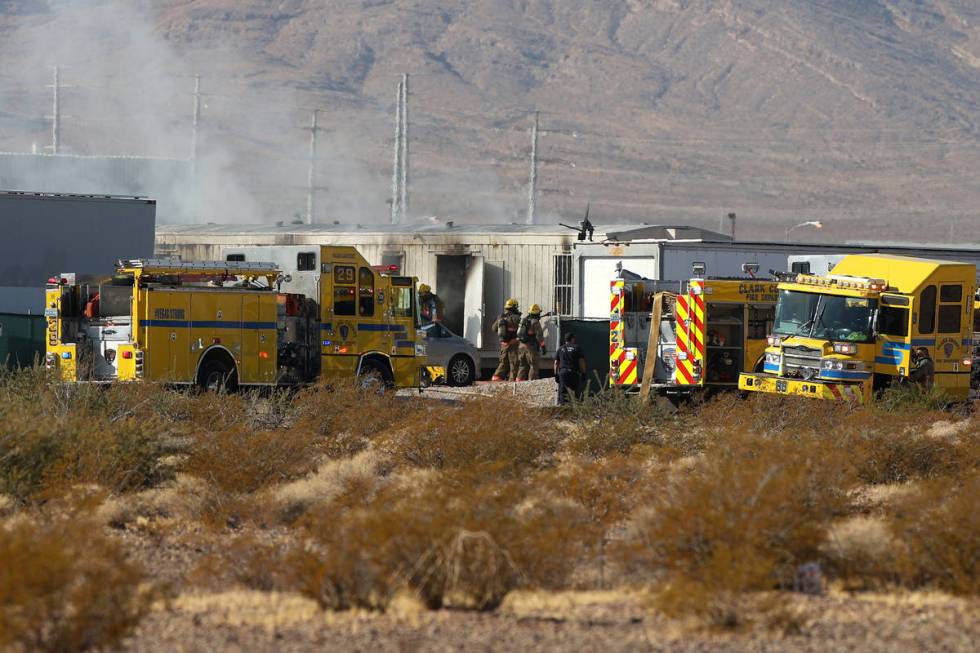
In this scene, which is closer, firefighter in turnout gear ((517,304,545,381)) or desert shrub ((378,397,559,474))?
desert shrub ((378,397,559,474))

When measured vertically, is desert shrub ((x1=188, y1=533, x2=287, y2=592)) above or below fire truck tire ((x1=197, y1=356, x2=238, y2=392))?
below

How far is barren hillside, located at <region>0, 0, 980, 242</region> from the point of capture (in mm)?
124938

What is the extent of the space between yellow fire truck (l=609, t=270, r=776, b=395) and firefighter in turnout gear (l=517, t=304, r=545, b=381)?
17.4 ft

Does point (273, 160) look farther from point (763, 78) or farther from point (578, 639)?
point (578, 639)

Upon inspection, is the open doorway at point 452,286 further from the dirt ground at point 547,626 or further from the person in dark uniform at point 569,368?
the dirt ground at point 547,626

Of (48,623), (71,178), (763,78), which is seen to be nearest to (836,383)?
(48,623)

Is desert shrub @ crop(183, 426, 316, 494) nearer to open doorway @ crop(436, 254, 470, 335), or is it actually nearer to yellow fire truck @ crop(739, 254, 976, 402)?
yellow fire truck @ crop(739, 254, 976, 402)

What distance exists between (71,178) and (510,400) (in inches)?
2744

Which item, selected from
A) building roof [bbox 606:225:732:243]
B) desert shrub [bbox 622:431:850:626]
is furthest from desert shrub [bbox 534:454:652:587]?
building roof [bbox 606:225:732:243]

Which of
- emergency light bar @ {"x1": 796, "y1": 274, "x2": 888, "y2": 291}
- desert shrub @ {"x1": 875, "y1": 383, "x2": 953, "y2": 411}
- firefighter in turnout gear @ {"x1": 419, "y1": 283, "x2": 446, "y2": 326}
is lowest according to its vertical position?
desert shrub @ {"x1": 875, "y1": 383, "x2": 953, "y2": 411}

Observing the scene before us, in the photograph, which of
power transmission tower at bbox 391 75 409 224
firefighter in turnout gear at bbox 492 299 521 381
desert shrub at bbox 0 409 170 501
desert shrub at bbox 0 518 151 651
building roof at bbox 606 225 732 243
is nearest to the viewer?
desert shrub at bbox 0 518 151 651

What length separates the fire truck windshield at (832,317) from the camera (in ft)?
68.5

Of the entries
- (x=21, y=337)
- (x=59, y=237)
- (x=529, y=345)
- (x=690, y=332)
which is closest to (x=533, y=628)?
(x=690, y=332)

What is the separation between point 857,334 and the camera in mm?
20875
